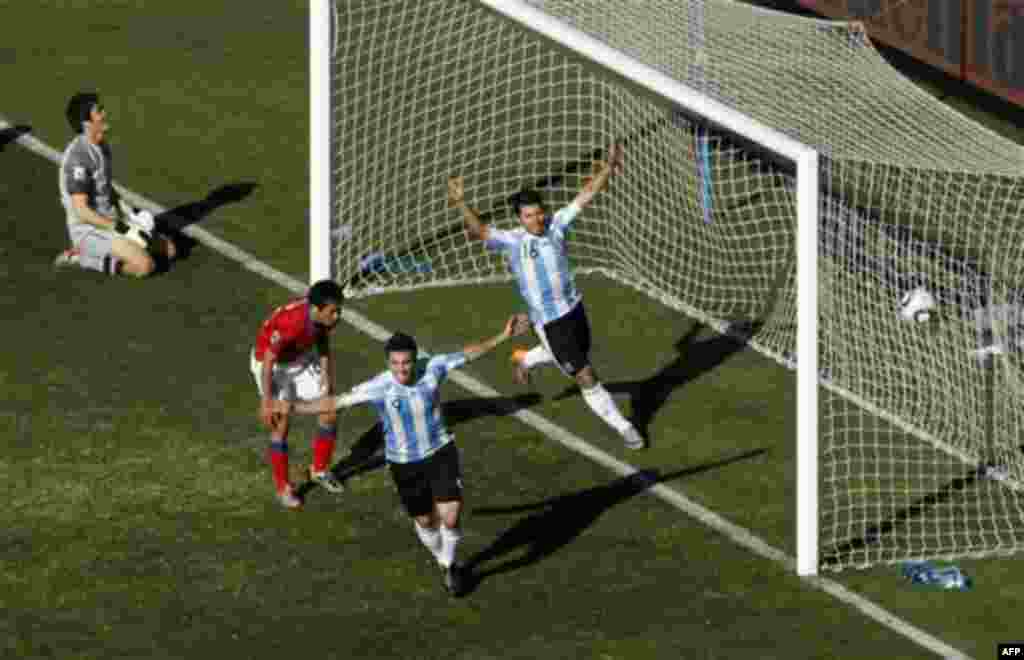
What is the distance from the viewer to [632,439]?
2030cm

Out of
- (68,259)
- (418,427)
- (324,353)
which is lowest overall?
(68,259)

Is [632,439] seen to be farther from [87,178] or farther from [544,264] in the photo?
[87,178]

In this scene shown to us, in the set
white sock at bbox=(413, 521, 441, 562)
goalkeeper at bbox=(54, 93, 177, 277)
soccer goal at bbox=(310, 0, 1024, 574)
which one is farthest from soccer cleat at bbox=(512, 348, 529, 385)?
goalkeeper at bbox=(54, 93, 177, 277)

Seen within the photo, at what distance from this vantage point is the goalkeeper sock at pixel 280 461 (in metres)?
19.1

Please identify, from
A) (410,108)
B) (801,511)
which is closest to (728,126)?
(801,511)

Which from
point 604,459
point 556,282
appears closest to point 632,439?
point 604,459

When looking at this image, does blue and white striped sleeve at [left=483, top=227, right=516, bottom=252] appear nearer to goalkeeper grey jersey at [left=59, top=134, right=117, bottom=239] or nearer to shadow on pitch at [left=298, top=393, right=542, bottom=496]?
shadow on pitch at [left=298, top=393, right=542, bottom=496]

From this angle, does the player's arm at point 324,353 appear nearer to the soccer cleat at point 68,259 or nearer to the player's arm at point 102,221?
the player's arm at point 102,221

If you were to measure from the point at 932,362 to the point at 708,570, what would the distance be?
3.56 metres

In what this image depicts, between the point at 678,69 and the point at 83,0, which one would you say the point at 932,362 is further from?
the point at 83,0

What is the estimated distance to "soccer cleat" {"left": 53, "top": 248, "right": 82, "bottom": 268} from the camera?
23.7 meters

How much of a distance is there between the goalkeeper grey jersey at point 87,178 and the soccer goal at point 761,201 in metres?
1.92

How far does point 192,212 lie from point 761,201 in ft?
17.0

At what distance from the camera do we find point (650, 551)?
61.3 ft
